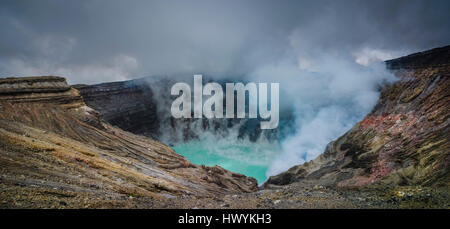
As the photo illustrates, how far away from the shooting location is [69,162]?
13.2 m

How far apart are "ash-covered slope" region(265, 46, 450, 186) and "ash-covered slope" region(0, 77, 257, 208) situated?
14.7 m

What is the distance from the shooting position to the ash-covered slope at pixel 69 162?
8.81m

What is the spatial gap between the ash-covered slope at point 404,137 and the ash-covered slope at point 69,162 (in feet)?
48.1

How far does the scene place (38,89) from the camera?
26.4 m

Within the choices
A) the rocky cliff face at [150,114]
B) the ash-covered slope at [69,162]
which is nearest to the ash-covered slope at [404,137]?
the ash-covered slope at [69,162]

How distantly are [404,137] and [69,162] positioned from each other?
27991 mm

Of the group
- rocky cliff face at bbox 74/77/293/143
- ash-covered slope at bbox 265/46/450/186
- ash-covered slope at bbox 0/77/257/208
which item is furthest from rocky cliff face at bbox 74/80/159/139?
ash-covered slope at bbox 265/46/450/186

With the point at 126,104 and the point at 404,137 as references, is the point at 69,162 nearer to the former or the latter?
the point at 404,137

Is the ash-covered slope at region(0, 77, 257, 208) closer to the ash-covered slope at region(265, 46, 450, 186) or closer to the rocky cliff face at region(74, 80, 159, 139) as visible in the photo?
the ash-covered slope at region(265, 46, 450, 186)

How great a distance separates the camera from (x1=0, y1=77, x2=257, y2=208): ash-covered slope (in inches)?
347

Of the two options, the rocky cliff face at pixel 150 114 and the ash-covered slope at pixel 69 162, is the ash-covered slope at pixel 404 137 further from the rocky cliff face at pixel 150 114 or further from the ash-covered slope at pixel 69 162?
the rocky cliff face at pixel 150 114
